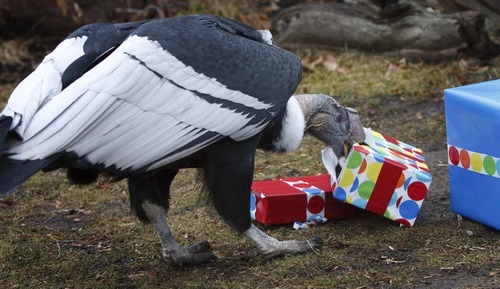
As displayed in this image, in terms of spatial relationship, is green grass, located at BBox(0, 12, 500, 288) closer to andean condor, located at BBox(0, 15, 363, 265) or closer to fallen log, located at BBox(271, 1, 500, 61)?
andean condor, located at BBox(0, 15, 363, 265)

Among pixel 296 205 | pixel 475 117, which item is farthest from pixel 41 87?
pixel 475 117

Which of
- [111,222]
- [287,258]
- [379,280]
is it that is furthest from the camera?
[111,222]

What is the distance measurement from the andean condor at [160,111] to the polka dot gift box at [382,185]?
0.34m

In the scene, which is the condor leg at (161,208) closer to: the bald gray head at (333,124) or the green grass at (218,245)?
the green grass at (218,245)

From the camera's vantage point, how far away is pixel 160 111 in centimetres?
376

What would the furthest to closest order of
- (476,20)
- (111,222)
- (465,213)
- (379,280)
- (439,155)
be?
(476,20) < (439,155) < (111,222) < (465,213) < (379,280)

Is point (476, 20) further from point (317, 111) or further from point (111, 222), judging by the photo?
point (111, 222)

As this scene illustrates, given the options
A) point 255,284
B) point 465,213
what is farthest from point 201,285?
point 465,213

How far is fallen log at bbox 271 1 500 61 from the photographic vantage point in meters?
7.45

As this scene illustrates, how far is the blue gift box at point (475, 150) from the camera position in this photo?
420 centimetres

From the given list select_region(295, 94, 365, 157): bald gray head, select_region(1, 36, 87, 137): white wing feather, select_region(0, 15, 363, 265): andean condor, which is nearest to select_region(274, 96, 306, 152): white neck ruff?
select_region(0, 15, 363, 265): andean condor

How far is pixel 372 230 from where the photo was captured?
14.9 ft

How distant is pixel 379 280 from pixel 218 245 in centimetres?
100

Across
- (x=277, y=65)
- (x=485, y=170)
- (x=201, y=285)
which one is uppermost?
(x=277, y=65)
